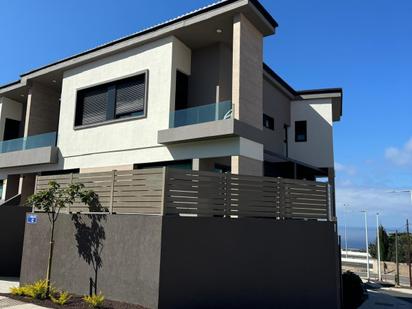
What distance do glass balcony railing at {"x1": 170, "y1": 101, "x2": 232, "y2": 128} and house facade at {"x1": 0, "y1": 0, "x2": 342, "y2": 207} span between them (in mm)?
42

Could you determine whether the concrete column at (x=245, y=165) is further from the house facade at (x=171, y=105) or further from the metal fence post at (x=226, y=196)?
the metal fence post at (x=226, y=196)

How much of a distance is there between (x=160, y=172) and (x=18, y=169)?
17.4 metres

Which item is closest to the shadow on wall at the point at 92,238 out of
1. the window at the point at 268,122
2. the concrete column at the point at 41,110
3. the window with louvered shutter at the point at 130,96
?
the window with louvered shutter at the point at 130,96

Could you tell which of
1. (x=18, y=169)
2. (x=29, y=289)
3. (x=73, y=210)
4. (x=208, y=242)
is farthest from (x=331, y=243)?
(x=18, y=169)

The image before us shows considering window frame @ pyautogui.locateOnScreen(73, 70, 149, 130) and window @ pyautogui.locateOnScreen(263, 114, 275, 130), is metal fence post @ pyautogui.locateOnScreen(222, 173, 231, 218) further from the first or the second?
window @ pyautogui.locateOnScreen(263, 114, 275, 130)

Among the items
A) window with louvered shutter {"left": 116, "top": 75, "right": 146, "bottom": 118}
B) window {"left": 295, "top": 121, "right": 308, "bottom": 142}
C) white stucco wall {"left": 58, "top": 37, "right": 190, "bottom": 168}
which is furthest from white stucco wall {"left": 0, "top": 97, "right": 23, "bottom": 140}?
window {"left": 295, "top": 121, "right": 308, "bottom": 142}

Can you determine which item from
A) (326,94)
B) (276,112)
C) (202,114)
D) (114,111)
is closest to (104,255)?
(202,114)

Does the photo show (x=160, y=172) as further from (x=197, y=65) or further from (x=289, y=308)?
(x=197, y=65)

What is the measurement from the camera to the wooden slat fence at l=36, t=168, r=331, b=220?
32.0ft

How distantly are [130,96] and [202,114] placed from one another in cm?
450

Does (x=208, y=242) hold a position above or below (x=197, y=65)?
below

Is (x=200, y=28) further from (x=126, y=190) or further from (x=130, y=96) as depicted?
(x=126, y=190)

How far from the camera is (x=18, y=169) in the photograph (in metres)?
24.1

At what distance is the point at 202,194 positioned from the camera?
10102 mm
